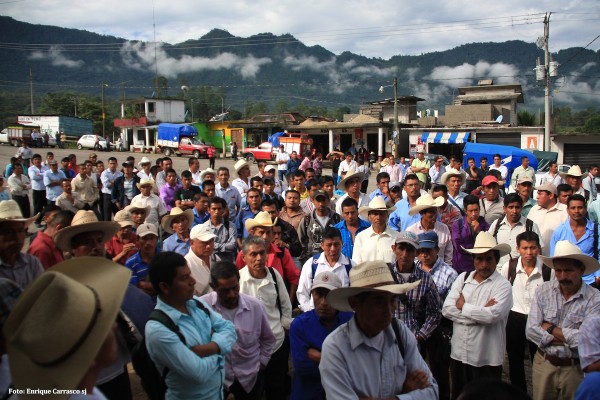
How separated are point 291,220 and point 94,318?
4.99 meters

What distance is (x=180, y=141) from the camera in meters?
39.6

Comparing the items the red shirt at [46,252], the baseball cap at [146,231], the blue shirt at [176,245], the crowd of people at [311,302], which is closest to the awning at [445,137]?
the crowd of people at [311,302]

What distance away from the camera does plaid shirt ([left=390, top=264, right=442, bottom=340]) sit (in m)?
3.94

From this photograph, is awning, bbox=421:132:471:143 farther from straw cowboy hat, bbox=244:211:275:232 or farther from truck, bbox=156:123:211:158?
straw cowboy hat, bbox=244:211:275:232

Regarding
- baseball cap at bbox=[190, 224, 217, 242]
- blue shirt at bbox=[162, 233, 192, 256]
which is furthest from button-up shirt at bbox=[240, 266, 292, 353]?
blue shirt at bbox=[162, 233, 192, 256]

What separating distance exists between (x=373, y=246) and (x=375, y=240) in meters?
0.09

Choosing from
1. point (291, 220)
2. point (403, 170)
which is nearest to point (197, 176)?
point (291, 220)

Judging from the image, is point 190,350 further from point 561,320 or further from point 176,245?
point 561,320

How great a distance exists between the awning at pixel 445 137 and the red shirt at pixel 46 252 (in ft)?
107

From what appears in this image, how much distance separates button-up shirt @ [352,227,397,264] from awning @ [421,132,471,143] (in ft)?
100

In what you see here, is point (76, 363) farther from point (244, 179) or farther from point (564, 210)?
point (244, 179)

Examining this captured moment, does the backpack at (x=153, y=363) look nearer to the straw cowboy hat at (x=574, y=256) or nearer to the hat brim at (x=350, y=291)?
the hat brim at (x=350, y=291)

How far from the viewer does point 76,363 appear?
1421 mm

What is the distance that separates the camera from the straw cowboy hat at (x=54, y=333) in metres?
1.40
